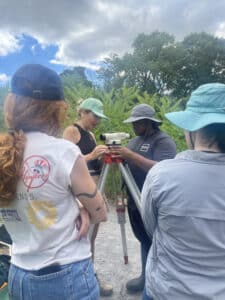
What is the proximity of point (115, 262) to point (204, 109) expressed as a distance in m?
2.51

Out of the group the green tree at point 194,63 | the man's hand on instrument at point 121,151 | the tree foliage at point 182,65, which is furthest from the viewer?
the green tree at point 194,63

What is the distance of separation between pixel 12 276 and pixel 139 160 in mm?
1323

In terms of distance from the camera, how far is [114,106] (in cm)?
625

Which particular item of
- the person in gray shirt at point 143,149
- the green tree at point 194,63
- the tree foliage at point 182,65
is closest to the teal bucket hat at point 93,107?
the person in gray shirt at point 143,149

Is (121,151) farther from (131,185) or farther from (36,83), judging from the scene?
(36,83)

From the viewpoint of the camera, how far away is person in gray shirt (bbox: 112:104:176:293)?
8.09 ft

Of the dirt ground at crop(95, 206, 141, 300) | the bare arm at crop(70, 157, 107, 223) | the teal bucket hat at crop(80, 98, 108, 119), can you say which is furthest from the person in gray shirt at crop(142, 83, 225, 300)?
the dirt ground at crop(95, 206, 141, 300)

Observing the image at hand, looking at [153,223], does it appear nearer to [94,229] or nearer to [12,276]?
[12,276]

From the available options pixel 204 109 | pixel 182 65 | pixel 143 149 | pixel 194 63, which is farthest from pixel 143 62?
pixel 204 109

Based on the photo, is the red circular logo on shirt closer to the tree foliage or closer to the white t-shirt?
the white t-shirt

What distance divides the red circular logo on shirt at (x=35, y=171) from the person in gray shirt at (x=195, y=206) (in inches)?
15.3

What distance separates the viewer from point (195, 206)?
3.86 feet

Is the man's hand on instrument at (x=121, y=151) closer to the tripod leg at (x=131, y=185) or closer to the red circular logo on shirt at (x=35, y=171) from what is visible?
the tripod leg at (x=131, y=185)

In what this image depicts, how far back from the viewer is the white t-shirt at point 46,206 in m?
1.21
